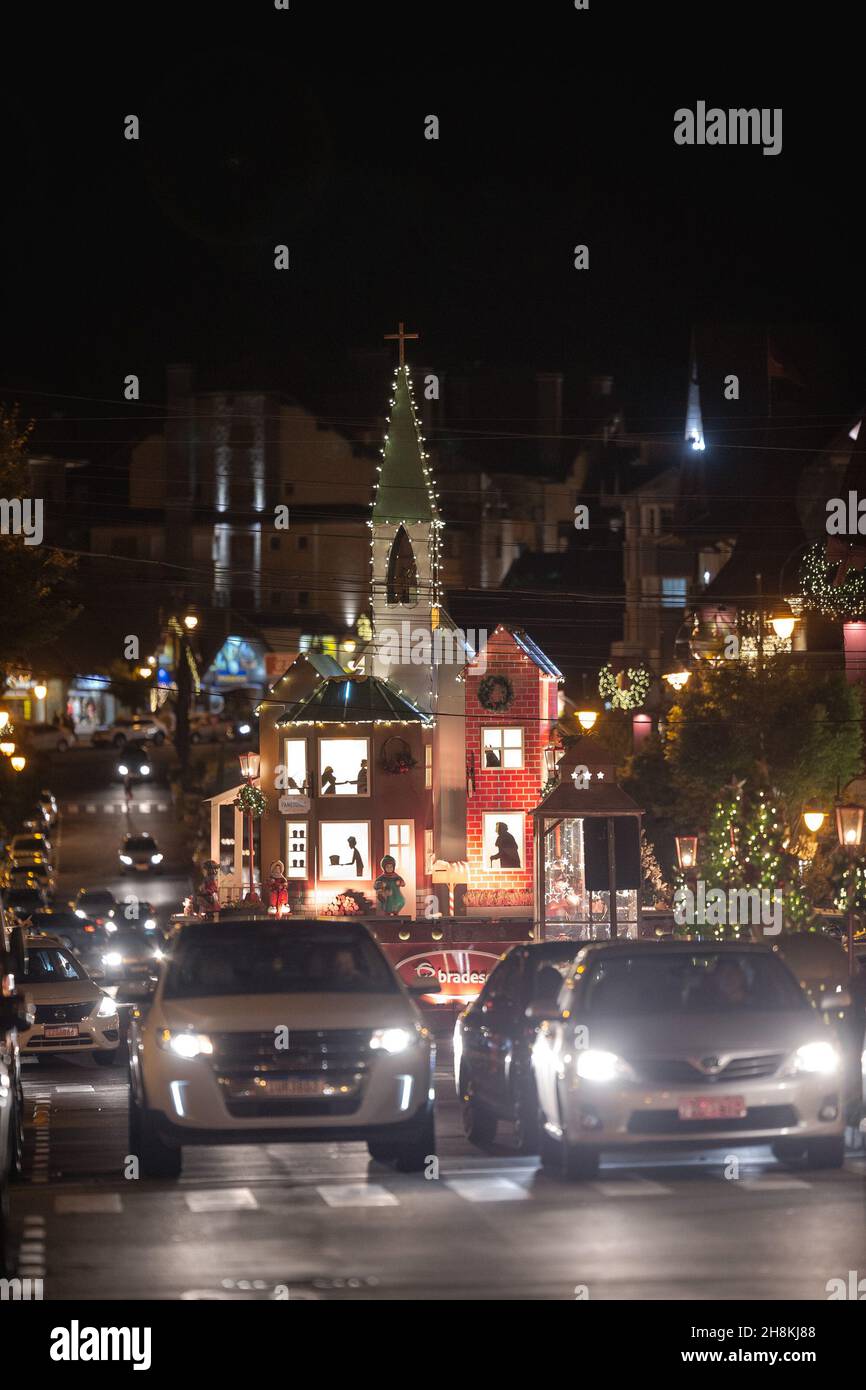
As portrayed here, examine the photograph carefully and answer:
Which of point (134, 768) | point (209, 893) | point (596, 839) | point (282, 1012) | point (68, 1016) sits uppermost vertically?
point (134, 768)

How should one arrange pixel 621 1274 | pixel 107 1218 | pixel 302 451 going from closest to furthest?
pixel 621 1274
pixel 107 1218
pixel 302 451

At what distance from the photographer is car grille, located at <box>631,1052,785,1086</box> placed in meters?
14.7

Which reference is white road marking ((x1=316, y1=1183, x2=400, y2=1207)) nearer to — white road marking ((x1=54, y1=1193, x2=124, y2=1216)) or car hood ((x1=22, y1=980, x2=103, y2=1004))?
white road marking ((x1=54, y1=1193, x2=124, y2=1216))

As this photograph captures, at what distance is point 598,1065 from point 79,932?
34.2m

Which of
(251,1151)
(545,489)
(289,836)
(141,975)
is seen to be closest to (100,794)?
(545,489)

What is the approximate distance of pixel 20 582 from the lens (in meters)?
34.0

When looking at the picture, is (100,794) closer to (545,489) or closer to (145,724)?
(145,724)

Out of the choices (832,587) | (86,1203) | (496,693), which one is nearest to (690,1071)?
(86,1203)

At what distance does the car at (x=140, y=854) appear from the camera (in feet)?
262

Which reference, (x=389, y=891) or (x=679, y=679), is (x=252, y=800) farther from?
(x=679, y=679)

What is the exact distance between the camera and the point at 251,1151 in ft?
58.7

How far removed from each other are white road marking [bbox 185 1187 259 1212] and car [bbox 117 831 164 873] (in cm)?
6521

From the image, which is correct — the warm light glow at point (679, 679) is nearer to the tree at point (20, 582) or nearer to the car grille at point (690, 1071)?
the tree at point (20, 582)

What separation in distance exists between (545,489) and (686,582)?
28.8 m
